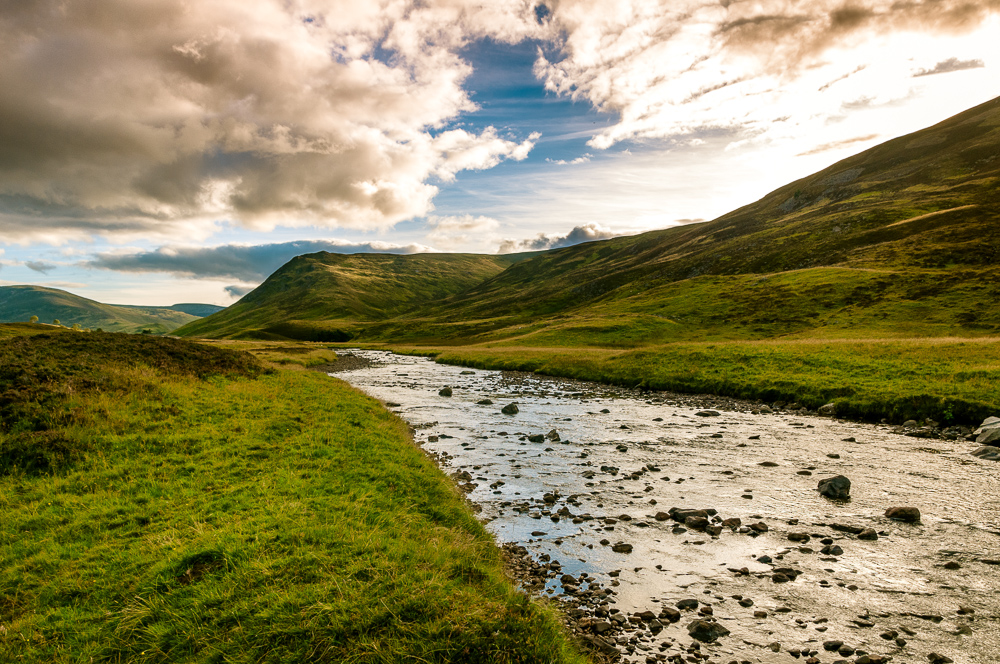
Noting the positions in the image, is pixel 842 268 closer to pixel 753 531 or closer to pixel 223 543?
pixel 753 531

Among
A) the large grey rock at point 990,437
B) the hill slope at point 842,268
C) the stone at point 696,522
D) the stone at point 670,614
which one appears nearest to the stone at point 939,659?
the stone at point 670,614

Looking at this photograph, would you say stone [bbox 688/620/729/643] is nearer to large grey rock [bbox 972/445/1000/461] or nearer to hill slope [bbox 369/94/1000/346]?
large grey rock [bbox 972/445/1000/461]

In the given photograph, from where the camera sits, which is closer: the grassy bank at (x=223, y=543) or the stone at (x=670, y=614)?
the grassy bank at (x=223, y=543)

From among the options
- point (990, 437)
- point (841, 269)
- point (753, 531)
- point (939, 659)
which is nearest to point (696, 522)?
point (753, 531)

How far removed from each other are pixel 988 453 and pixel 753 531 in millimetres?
15086

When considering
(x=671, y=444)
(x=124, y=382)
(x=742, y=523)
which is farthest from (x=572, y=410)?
(x=124, y=382)

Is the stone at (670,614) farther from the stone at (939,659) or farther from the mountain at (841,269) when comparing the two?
the mountain at (841,269)

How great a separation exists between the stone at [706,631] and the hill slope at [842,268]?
64.6 m

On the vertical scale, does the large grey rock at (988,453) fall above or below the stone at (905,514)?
above

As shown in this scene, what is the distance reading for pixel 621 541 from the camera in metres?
13.6

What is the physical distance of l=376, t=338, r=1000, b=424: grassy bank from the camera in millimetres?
26547

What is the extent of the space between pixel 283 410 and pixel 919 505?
28372 mm

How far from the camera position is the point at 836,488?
1633cm

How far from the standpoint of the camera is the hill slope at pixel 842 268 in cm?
6594
